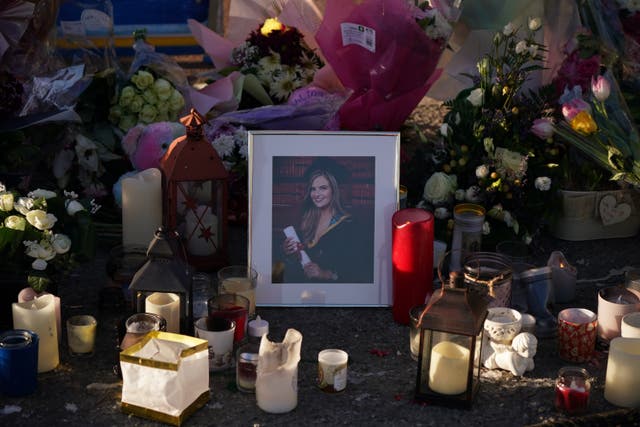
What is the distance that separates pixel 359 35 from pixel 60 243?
5.09 feet

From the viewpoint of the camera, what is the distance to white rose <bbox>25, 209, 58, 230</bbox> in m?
3.32

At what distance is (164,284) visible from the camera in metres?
3.21

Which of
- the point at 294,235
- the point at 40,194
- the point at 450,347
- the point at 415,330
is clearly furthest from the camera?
the point at 294,235

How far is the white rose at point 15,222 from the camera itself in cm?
333

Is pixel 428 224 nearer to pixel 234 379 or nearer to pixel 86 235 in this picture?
pixel 234 379

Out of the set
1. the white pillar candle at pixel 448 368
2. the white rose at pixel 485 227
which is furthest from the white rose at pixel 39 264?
the white rose at pixel 485 227

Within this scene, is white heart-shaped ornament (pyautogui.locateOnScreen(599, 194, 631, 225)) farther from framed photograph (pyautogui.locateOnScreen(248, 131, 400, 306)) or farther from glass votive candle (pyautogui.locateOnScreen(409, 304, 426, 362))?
glass votive candle (pyautogui.locateOnScreen(409, 304, 426, 362))

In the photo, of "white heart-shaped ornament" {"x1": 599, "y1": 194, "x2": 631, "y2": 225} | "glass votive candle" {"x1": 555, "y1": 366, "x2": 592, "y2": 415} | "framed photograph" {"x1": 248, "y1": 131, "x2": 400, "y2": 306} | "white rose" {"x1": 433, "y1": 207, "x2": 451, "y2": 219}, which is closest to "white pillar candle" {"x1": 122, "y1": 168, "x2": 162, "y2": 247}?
"framed photograph" {"x1": 248, "y1": 131, "x2": 400, "y2": 306}

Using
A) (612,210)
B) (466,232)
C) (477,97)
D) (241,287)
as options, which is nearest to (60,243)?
(241,287)

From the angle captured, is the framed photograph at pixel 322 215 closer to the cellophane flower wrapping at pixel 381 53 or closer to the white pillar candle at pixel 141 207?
the white pillar candle at pixel 141 207

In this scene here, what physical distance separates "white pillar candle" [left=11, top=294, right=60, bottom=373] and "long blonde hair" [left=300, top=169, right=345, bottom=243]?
0.95 m

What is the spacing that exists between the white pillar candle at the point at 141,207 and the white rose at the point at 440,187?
1082 mm

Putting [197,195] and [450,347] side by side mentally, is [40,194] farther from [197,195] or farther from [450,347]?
[450,347]

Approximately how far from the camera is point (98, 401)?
308 cm
